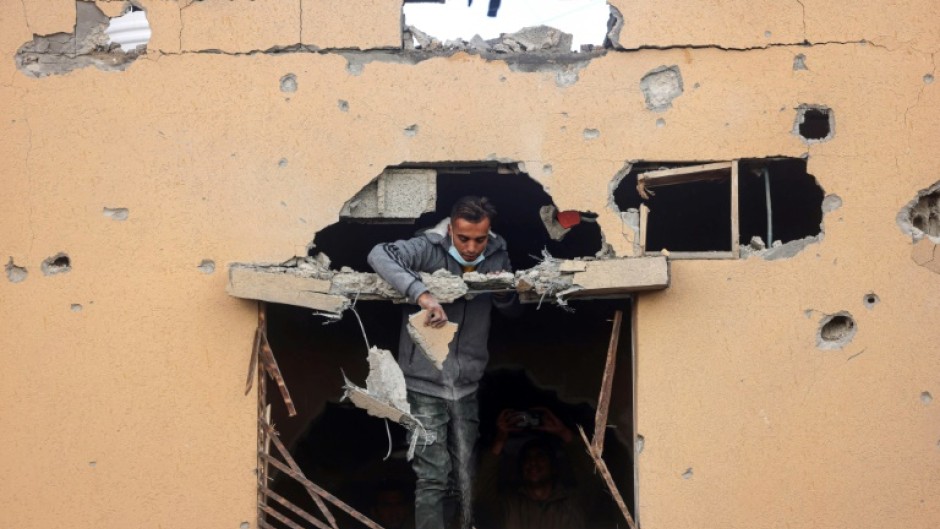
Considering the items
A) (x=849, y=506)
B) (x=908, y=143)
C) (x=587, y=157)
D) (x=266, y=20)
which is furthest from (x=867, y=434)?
(x=266, y=20)

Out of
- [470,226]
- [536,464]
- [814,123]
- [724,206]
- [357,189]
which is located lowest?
[536,464]

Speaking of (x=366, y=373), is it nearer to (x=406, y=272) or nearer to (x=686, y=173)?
(x=406, y=272)

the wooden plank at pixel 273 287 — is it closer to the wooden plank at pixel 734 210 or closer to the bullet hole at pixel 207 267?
the bullet hole at pixel 207 267

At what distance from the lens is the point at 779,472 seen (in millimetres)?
4816

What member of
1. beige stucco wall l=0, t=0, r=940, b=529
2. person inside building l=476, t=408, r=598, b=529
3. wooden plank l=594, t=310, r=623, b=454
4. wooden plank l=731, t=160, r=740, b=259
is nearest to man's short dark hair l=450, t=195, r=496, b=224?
beige stucco wall l=0, t=0, r=940, b=529

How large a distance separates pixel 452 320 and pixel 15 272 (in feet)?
6.65

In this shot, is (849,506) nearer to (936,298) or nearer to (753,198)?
(936,298)

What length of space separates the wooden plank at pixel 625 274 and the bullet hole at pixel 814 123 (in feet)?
3.01

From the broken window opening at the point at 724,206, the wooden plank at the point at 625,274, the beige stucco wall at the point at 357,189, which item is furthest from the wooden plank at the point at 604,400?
the broken window opening at the point at 724,206

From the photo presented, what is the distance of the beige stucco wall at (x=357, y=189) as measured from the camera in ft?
15.8

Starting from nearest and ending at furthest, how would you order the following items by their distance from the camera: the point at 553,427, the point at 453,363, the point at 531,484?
the point at 453,363
the point at 531,484
the point at 553,427

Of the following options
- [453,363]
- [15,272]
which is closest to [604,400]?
[453,363]

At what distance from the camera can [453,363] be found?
5246 mm

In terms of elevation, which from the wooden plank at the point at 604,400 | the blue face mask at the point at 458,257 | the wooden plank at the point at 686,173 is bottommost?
the wooden plank at the point at 604,400
